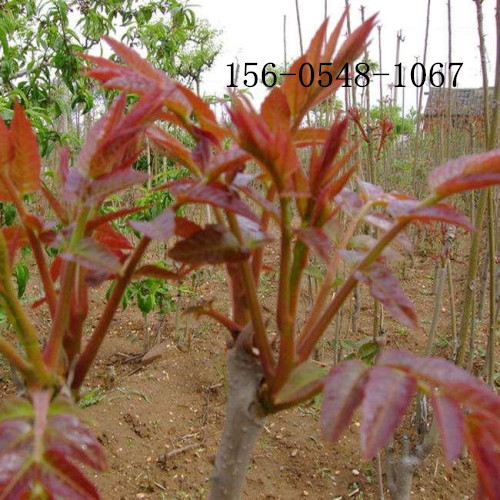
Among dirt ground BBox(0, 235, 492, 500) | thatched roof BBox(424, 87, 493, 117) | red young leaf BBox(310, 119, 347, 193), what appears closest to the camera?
red young leaf BBox(310, 119, 347, 193)

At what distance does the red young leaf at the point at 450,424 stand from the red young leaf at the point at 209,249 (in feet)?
0.55

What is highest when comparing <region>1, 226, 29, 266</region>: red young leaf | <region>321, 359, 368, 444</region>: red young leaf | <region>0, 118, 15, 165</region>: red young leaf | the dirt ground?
<region>0, 118, 15, 165</region>: red young leaf

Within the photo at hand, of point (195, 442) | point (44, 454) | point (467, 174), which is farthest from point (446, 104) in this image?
point (44, 454)

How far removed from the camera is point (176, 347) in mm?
3018

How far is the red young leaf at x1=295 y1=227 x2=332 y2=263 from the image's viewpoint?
15.8 inches

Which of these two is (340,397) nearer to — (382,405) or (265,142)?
(382,405)

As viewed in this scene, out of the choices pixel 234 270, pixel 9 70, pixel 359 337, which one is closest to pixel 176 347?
pixel 359 337

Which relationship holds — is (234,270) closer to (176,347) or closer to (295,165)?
(295,165)

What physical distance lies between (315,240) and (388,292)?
0.08m

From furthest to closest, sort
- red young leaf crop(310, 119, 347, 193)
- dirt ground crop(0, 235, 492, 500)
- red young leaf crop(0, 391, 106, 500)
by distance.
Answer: dirt ground crop(0, 235, 492, 500), red young leaf crop(310, 119, 347, 193), red young leaf crop(0, 391, 106, 500)

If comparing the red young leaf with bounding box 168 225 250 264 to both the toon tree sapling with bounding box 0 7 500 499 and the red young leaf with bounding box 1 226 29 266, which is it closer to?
the toon tree sapling with bounding box 0 7 500 499

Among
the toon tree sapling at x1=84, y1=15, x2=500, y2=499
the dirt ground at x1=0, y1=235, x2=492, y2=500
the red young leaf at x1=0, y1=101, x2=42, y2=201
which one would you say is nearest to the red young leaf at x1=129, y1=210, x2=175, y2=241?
the toon tree sapling at x1=84, y1=15, x2=500, y2=499

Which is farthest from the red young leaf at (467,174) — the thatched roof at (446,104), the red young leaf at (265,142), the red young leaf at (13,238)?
the thatched roof at (446,104)

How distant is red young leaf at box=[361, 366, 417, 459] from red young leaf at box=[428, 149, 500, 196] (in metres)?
0.15
